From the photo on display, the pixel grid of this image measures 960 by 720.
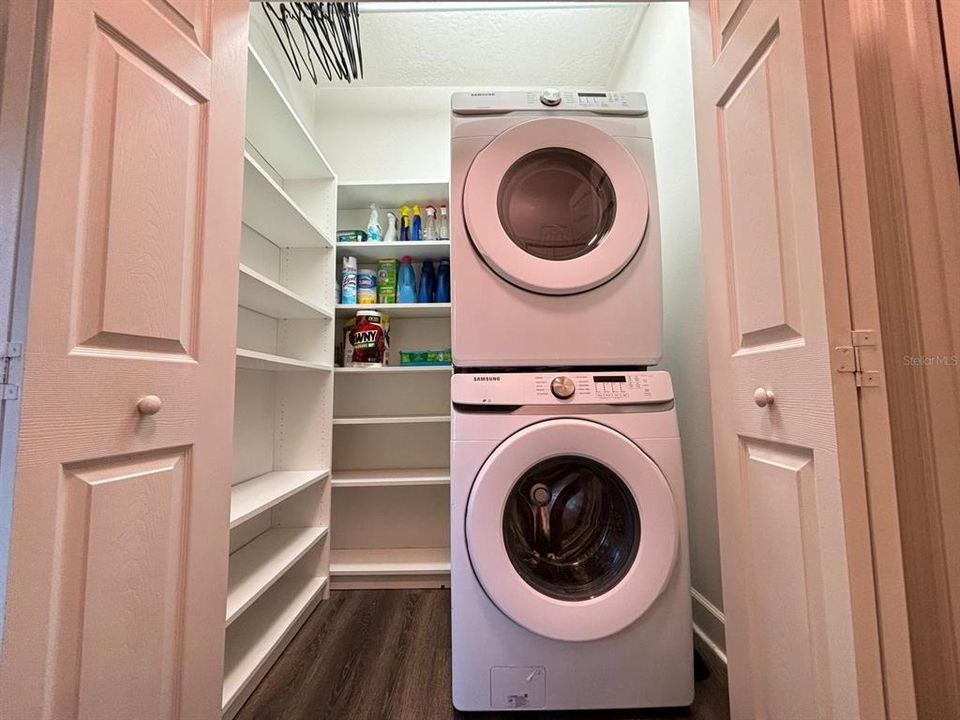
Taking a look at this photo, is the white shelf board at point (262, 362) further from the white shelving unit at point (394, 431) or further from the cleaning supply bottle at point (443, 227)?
the cleaning supply bottle at point (443, 227)

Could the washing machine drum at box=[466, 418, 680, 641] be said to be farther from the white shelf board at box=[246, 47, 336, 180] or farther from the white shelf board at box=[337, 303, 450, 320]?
the white shelf board at box=[246, 47, 336, 180]

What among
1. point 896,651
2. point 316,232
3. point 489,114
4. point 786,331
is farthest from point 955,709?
point 316,232

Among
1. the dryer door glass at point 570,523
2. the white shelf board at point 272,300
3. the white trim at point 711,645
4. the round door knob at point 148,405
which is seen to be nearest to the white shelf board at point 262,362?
the white shelf board at point 272,300

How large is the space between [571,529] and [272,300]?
126 cm

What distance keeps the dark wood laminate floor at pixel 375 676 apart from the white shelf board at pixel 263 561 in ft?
0.79

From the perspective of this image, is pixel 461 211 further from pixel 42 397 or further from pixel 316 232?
pixel 42 397

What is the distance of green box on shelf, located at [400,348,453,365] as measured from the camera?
1938mm

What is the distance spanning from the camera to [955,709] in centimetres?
61

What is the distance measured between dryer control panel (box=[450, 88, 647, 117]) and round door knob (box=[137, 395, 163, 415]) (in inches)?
43.8

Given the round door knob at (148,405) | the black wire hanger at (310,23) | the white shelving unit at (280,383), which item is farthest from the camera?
the black wire hanger at (310,23)

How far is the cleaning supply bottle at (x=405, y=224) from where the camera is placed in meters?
1.96

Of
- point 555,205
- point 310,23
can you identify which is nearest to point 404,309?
point 555,205

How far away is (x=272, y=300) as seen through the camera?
1507 millimetres

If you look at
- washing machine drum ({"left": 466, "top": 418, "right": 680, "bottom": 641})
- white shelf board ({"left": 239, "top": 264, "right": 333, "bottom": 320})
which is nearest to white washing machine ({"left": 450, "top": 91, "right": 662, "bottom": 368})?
washing machine drum ({"left": 466, "top": 418, "right": 680, "bottom": 641})
